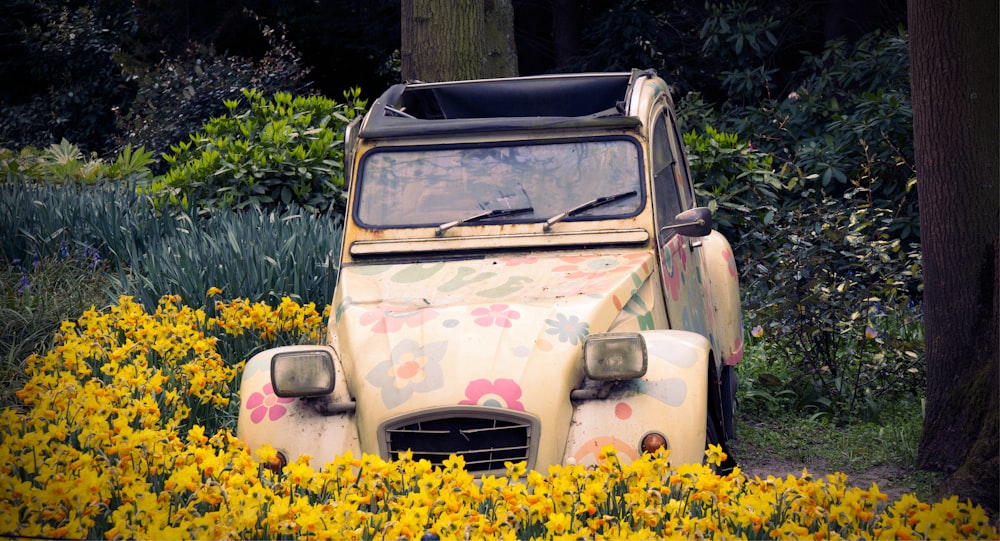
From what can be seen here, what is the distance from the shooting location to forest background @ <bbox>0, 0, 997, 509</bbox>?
278 inches

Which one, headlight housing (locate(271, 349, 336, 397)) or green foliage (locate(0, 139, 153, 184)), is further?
green foliage (locate(0, 139, 153, 184))

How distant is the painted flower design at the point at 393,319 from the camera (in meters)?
4.54

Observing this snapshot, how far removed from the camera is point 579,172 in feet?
17.3

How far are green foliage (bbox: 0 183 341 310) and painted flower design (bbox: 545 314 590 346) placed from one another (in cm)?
261

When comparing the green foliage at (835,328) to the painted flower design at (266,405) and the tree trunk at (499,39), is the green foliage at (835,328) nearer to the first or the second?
the tree trunk at (499,39)

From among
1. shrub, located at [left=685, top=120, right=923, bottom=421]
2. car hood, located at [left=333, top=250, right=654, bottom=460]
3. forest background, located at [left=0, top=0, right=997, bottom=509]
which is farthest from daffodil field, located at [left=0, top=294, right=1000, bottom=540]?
shrub, located at [left=685, top=120, right=923, bottom=421]

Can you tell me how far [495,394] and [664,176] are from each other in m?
2.02

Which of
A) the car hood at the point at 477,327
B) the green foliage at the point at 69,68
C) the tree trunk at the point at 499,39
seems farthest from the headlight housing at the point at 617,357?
the green foliage at the point at 69,68

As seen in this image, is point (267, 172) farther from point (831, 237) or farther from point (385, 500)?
point (385, 500)

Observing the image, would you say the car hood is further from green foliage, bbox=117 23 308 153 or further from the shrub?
green foliage, bbox=117 23 308 153

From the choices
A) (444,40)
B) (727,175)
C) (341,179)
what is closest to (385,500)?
(444,40)

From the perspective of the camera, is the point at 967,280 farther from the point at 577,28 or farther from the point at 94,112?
the point at 94,112

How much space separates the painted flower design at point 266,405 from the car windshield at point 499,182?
1.13 m

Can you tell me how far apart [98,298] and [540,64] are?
12213mm
